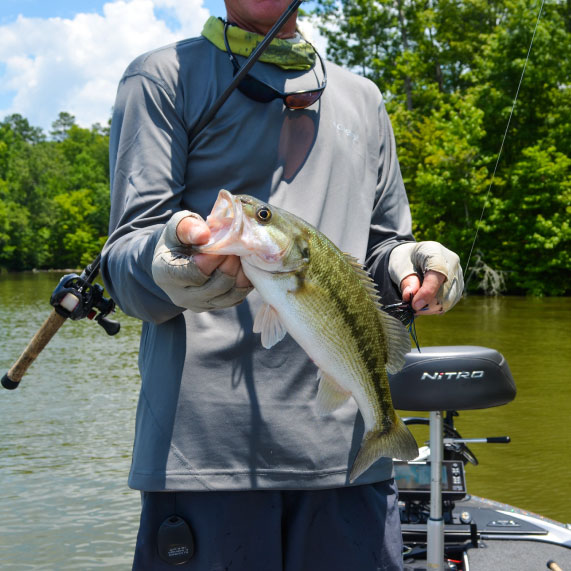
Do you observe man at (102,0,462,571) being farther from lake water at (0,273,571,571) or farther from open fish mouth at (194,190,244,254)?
lake water at (0,273,571,571)

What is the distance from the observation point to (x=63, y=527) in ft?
21.7

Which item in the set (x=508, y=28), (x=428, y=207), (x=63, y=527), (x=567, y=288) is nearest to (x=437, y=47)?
(x=508, y=28)

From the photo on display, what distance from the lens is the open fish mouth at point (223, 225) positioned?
4.92ft

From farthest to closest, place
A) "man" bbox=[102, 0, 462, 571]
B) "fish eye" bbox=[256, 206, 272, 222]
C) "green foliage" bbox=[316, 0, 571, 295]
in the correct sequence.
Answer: "green foliage" bbox=[316, 0, 571, 295] → "man" bbox=[102, 0, 462, 571] → "fish eye" bbox=[256, 206, 272, 222]

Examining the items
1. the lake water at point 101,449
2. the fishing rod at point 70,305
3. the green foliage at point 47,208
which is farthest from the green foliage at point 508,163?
the green foliage at point 47,208

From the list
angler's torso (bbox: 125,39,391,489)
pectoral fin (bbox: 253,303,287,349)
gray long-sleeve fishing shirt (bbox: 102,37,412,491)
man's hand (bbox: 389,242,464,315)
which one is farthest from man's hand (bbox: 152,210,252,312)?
man's hand (bbox: 389,242,464,315)

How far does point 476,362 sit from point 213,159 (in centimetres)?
213

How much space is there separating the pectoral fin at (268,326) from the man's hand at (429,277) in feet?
1.39

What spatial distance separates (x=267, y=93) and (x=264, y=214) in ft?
2.06

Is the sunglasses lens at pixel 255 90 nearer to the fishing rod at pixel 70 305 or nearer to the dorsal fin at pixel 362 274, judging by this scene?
the dorsal fin at pixel 362 274

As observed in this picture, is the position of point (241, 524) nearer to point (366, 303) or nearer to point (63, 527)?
point (366, 303)

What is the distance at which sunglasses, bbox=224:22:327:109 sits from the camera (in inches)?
81.1

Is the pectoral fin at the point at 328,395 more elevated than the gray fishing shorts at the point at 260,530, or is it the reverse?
the pectoral fin at the point at 328,395

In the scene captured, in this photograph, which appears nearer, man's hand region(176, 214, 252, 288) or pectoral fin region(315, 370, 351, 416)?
man's hand region(176, 214, 252, 288)
